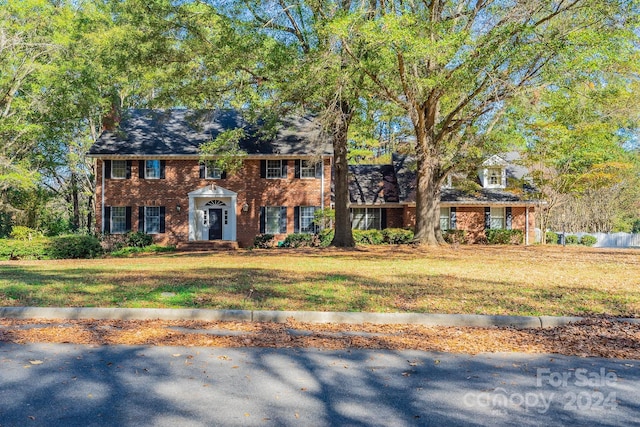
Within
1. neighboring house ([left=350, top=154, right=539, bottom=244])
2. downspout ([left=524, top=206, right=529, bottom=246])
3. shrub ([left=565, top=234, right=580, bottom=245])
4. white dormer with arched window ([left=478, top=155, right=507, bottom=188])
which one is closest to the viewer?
neighboring house ([left=350, top=154, right=539, bottom=244])

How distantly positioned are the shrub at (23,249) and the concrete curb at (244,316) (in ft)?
48.6

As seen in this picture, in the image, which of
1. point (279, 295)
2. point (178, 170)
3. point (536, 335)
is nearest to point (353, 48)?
point (279, 295)

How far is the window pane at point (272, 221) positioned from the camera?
28359mm

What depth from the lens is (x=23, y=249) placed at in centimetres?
2102

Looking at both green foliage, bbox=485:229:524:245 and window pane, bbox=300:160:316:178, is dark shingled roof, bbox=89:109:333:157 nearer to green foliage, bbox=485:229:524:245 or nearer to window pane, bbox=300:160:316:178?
window pane, bbox=300:160:316:178

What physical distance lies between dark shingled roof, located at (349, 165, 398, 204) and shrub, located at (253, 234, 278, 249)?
6.29 m

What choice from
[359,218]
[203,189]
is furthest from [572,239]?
[203,189]

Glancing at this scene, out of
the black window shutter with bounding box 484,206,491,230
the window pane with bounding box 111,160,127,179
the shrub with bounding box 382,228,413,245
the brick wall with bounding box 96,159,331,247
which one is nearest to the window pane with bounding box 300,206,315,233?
the brick wall with bounding box 96,159,331,247

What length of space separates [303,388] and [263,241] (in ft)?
75.3

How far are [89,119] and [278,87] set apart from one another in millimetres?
19537

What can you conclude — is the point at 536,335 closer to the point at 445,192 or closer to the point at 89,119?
the point at 445,192

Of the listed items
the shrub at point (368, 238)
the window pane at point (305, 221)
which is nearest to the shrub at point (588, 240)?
the shrub at point (368, 238)

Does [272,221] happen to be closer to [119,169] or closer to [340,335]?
[119,169]

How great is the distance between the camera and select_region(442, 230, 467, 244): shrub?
30.4m
